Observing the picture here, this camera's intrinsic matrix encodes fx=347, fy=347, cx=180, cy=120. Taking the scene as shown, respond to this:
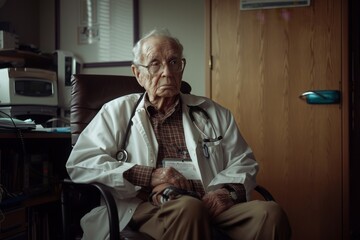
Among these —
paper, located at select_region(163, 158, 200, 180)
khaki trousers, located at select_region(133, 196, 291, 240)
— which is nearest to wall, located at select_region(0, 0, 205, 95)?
paper, located at select_region(163, 158, 200, 180)

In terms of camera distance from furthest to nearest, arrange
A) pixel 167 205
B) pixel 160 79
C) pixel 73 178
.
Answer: pixel 160 79 → pixel 73 178 → pixel 167 205

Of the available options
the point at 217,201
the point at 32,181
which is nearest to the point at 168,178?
the point at 217,201

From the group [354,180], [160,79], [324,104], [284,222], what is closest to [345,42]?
[324,104]

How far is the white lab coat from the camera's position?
1.29m

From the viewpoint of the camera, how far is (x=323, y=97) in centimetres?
205

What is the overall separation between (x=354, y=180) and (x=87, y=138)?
184 centimetres

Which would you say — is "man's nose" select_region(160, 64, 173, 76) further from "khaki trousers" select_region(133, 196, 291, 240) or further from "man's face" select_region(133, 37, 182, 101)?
"khaki trousers" select_region(133, 196, 291, 240)

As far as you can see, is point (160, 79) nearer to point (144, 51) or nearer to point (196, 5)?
point (144, 51)

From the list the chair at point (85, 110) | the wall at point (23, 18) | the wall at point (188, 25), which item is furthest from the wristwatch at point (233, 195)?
the wall at point (23, 18)

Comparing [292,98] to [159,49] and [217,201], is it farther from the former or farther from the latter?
[217,201]

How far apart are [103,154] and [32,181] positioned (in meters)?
0.82

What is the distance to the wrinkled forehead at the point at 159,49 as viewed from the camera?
1520 millimetres

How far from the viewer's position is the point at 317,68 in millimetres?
2074

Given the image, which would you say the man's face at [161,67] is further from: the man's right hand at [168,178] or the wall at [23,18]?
the wall at [23,18]
